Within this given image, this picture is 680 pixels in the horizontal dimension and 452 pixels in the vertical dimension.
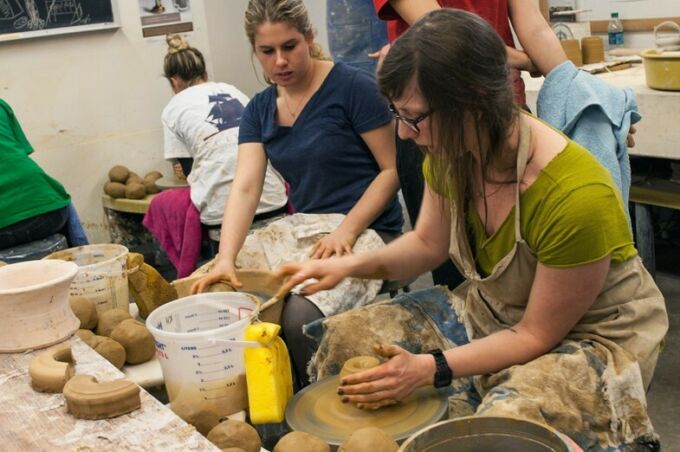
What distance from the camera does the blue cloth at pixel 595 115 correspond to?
7.14 ft

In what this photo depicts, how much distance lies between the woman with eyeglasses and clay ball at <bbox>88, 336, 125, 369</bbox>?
0.58 meters

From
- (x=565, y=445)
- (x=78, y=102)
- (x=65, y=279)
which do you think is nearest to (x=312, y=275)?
(x=65, y=279)

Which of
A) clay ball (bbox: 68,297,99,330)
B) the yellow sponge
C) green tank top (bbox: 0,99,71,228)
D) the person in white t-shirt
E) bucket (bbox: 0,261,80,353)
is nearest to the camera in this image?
the yellow sponge

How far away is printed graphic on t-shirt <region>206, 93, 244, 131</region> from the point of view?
411cm

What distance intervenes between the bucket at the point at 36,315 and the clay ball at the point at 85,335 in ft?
0.11

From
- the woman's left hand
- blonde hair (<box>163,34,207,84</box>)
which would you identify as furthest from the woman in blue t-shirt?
blonde hair (<box>163,34,207,84</box>)

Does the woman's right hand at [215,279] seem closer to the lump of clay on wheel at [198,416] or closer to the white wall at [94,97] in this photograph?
the lump of clay on wheel at [198,416]

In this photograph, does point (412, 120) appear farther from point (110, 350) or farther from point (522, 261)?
point (110, 350)

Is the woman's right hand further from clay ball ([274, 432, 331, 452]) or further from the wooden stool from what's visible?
the wooden stool

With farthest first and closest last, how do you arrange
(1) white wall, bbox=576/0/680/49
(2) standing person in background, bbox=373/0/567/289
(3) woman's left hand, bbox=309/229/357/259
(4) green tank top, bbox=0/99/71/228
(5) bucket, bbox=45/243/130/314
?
(1) white wall, bbox=576/0/680/49 < (4) green tank top, bbox=0/99/71/228 < (3) woman's left hand, bbox=309/229/357/259 < (2) standing person in background, bbox=373/0/567/289 < (5) bucket, bbox=45/243/130/314

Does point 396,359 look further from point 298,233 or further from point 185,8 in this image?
point 185,8

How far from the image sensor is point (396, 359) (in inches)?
69.2

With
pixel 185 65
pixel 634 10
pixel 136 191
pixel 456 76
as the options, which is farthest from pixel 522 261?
pixel 634 10

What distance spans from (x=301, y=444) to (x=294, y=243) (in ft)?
3.96
